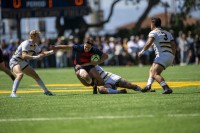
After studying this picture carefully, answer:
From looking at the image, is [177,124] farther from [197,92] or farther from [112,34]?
[112,34]

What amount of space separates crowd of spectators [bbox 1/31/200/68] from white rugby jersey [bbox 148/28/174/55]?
800 inches

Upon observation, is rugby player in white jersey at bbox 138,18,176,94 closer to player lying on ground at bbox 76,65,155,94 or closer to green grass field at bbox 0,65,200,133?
green grass field at bbox 0,65,200,133

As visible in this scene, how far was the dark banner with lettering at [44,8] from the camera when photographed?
36.2 metres

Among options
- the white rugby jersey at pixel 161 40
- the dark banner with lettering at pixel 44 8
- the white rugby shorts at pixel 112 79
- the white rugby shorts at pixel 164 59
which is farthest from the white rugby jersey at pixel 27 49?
the dark banner with lettering at pixel 44 8

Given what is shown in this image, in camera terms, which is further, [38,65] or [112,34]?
[112,34]

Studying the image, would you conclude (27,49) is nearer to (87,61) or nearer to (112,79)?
(87,61)

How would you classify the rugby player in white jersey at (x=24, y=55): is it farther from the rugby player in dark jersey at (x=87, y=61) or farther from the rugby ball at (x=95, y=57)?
the rugby ball at (x=95, y=57)

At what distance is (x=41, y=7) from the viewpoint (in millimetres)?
36656

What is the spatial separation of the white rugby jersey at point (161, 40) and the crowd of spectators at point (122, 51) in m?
20.3

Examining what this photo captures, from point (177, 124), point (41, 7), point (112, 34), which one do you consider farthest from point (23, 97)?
point (112, 34)

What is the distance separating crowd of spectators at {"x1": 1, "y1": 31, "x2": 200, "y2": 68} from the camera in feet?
122

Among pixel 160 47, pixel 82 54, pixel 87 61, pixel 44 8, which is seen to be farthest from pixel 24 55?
pixel 44 8

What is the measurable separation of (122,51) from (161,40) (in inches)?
918

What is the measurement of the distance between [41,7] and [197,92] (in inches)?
842
